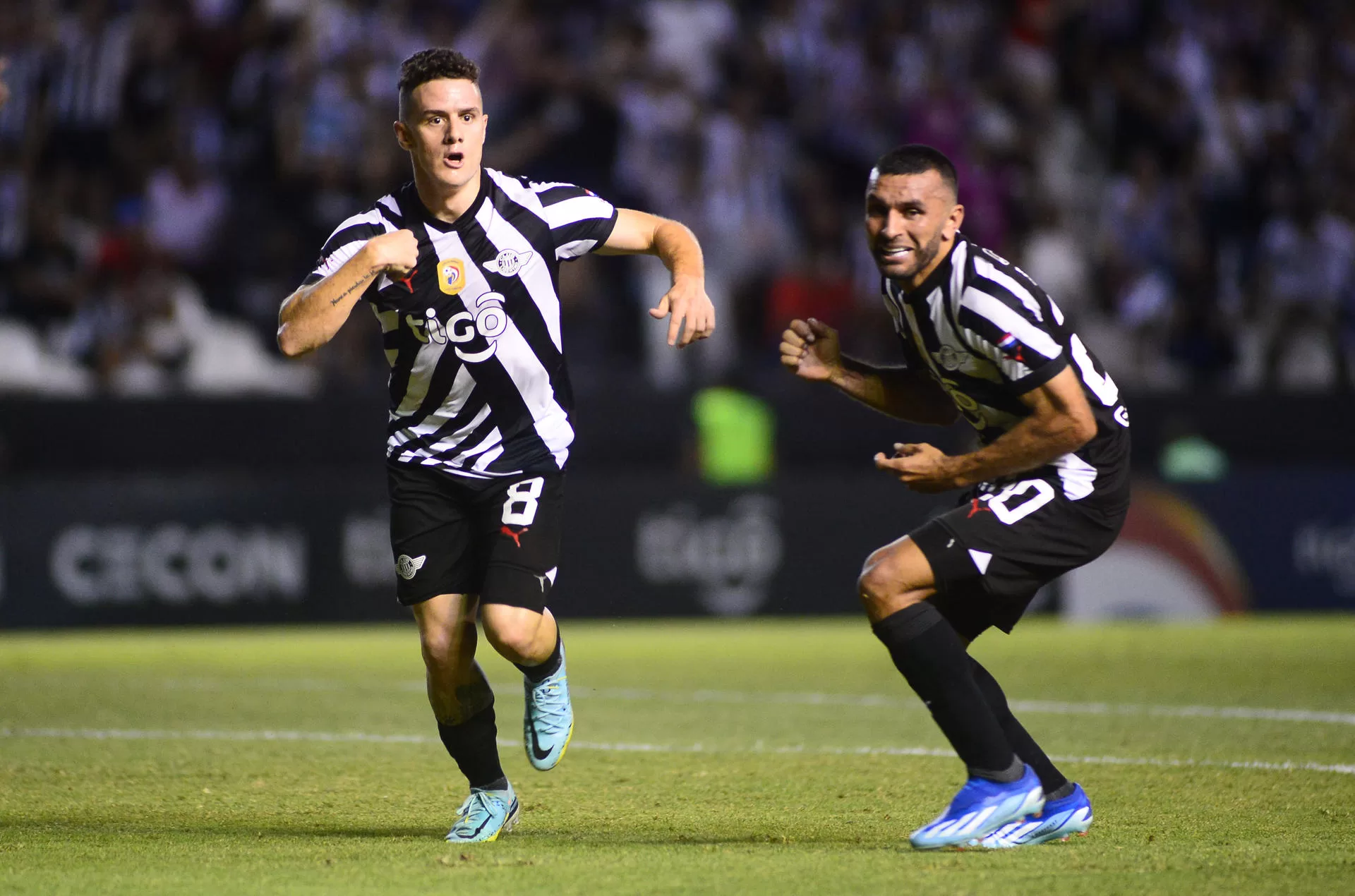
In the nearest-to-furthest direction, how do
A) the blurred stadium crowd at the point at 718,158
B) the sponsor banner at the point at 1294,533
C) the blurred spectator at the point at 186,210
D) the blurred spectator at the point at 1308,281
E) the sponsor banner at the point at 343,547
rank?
the sponsor banner at the point at 343,547, the blurred stadium crowd at the point at 718,158, the blurred spectator at the point at 186,210, the sponsor banner at the point at 1294,533, the blurred spectator at the point at 1308,281

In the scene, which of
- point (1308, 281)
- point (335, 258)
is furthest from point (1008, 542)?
point (1308, 281)

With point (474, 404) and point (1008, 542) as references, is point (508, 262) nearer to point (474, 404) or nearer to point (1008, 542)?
point (474, 404)

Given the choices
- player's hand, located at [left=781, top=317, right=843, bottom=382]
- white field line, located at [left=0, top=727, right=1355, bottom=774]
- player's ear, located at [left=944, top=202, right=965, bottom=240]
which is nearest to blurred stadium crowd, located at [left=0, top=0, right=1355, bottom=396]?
white field line, located at [left=0, top=727, right=1355, bottom=774]

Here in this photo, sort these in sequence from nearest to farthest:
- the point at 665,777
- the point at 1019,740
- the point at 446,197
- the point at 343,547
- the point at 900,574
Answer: the point at 900,574 → the point at 1019,740 → the point at 446,197 → the point at 665,777 → the point at 343,547

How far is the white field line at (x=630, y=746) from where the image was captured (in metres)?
7.10

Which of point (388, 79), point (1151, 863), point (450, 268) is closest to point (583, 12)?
point (388, 79)

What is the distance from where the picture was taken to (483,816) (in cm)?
555

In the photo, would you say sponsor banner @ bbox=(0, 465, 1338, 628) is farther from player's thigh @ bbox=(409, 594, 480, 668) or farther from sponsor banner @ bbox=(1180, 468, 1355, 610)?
player's thigh @ bbox=(409, 594, 480, 668)

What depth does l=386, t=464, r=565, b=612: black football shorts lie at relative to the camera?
5.54 meters

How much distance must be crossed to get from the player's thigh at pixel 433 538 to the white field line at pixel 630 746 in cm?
237

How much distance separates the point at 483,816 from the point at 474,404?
1.33 meters

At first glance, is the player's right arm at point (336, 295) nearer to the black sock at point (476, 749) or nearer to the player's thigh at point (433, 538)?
the player's thigh at point (433, 538)

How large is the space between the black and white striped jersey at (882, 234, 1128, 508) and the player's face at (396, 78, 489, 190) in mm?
1388

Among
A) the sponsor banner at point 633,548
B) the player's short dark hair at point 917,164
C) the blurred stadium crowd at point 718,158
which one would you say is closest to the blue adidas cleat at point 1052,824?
the player's short dark hair at point 917,164
